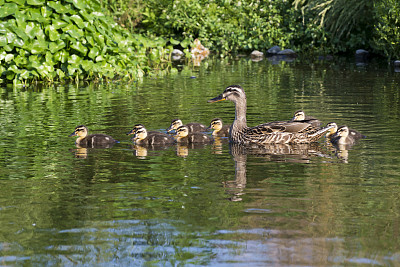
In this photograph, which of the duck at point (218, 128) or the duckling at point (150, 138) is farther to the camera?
the duck at point (218, 128)

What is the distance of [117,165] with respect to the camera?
890 centimetres

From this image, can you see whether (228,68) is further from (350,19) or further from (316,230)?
(316,230)

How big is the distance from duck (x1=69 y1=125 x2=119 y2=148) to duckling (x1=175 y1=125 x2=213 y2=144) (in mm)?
1034

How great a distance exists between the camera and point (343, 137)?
1024cm

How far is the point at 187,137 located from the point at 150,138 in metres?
0.60

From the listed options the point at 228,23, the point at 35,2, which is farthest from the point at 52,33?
the point at 228,23

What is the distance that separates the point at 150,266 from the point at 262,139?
5.38m

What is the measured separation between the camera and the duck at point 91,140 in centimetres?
1039

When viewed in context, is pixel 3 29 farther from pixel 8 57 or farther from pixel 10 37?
pixel 8 57

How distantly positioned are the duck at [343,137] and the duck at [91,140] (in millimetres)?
3468

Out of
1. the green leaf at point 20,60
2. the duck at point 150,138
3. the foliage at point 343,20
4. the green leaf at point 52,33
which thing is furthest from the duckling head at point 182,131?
the foliage at point 343,20

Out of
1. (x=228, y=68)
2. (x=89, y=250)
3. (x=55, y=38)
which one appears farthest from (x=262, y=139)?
(x=228, y=68)

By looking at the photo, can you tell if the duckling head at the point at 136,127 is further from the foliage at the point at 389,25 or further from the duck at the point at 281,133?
the foliage at the point at 389,25

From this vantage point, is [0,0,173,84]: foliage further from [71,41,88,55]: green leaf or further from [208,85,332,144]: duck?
[208,85,332,144]: duck
